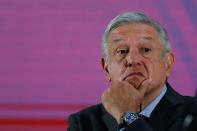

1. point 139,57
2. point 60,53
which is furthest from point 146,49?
point 60,53

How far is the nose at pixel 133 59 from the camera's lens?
1.92 m

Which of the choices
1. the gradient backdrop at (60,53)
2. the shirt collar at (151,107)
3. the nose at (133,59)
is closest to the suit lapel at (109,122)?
the shirt collar at (151,107)

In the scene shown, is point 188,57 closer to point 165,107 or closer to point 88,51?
point 88,51

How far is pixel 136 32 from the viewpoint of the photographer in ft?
6.48

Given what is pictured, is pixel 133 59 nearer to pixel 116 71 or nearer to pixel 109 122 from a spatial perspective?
pixel 116 71

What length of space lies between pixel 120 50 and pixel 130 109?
0.79ft

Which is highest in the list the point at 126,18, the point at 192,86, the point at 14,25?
the point at 14,25

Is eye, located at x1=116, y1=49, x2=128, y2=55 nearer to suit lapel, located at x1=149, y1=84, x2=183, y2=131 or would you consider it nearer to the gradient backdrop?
suit lapel, located at x1=149, y1=84, x2=183, y2=131

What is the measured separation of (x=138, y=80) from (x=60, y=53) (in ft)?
3.04

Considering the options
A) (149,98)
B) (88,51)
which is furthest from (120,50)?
(88,51)

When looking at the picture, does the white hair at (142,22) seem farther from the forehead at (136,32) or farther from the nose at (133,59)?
the nose at (133,59)

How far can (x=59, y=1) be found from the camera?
2811 mm

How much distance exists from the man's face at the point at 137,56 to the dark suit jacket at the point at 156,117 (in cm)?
8

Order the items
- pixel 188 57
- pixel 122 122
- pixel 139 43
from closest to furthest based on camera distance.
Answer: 1. pixel 122 122
2. pixel 139 43
3. pixel 188 57
